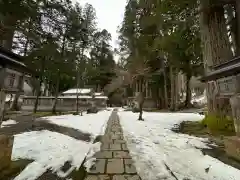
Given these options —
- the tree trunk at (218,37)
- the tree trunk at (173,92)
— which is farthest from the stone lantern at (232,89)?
the tree trunk at (173,92)

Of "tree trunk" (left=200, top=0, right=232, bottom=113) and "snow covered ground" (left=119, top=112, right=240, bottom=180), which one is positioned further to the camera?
"tree trunk" (left=200, top=0, right=232, bottom=113)

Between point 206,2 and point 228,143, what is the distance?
234 inches

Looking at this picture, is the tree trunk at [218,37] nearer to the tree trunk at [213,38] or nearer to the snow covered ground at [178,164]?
the tree trunk at [213,38]

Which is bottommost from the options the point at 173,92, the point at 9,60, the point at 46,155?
the point at 46,155

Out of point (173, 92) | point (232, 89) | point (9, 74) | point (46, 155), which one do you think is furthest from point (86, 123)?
point (173, 92)

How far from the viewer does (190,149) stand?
4648 millimetres

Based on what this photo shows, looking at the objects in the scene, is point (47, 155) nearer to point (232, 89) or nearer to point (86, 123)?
point (232, 89)

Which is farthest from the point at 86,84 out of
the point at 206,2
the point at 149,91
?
the point at 206,2

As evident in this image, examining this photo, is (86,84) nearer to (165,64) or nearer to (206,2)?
(165,64)

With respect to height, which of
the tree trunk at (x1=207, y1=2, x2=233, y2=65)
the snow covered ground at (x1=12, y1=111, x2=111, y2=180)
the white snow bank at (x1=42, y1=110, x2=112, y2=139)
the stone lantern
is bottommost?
the snow covered ground at (x1=12, y1=111, x2=111, y2=180)

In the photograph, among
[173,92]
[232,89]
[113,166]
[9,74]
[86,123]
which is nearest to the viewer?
[113,166]

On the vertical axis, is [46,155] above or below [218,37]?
below

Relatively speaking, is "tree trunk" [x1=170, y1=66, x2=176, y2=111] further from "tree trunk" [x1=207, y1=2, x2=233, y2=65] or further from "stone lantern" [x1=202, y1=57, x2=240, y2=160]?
"stone lantern" [x1=202, y1=57, x2=240, y2=160]

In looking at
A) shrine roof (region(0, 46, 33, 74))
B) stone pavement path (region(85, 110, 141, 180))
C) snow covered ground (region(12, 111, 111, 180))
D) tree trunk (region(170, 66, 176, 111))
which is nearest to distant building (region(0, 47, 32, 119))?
shrine roof (region(0, 46, 33, 74))
